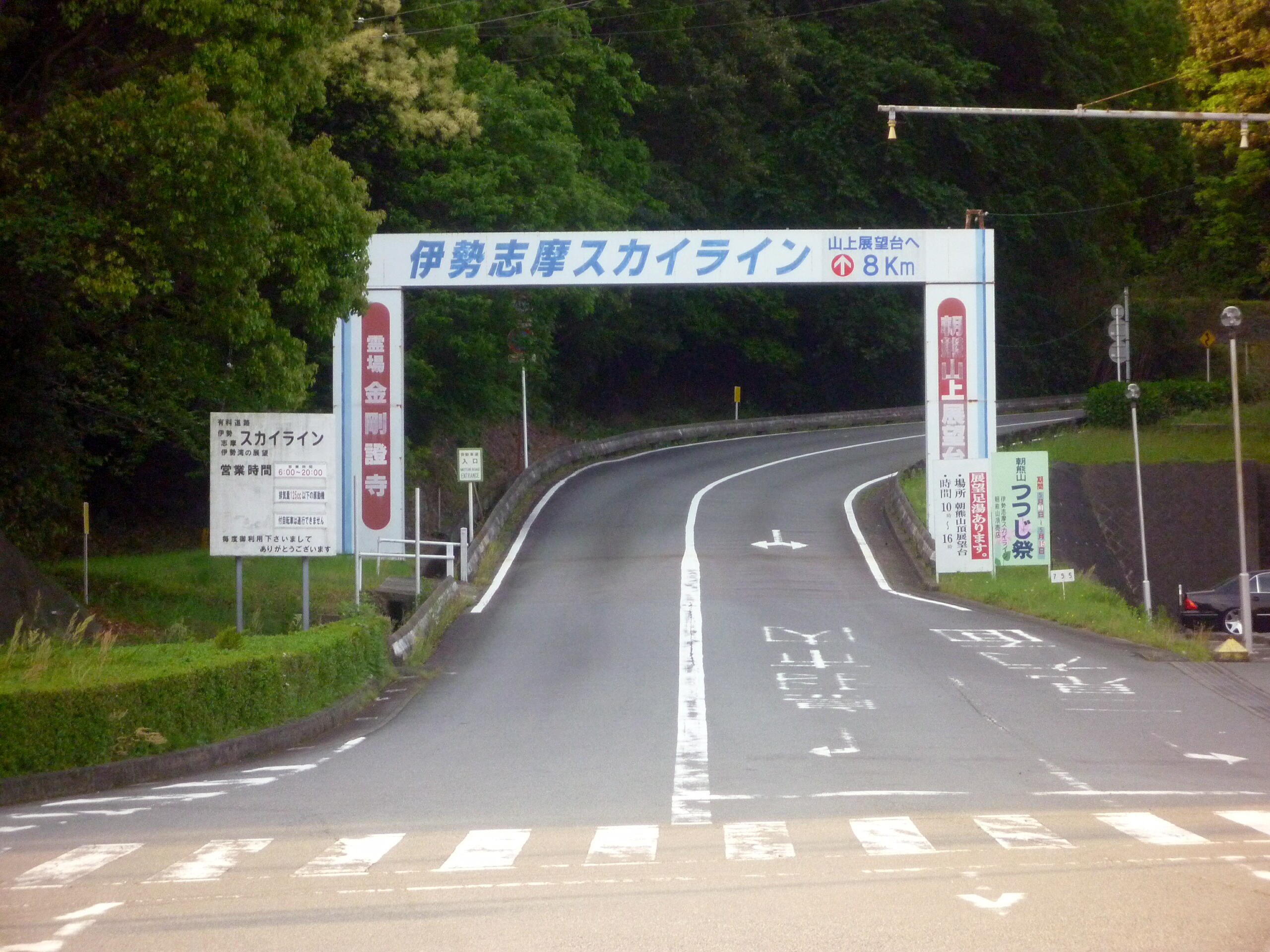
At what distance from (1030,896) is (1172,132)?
7387cm

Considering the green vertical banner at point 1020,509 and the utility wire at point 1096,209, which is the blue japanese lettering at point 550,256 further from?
the utility wire at point 1096,209

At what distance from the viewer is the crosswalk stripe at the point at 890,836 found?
889cm

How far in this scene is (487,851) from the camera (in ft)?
30.0

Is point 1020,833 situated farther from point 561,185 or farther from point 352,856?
point 561,185

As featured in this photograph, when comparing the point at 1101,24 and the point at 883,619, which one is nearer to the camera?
the point at 883,619

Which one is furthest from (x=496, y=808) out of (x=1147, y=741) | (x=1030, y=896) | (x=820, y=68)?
(x=820, y=68)

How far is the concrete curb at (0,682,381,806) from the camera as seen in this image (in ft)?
39.9

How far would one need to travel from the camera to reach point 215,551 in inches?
713

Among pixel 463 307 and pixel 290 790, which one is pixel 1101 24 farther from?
pixel 290 790

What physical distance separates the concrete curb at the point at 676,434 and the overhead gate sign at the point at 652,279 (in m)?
3.27

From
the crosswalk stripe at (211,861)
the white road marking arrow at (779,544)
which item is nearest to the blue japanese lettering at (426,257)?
the white road marking arrow at (779,544)

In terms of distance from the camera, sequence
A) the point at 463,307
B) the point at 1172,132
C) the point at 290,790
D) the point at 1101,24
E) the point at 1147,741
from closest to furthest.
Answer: the point at 290,790 → the point at 1147,741 → the point at 463,307 → the point at 1101,24 → the point at 1172,132

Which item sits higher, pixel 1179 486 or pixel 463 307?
pixel 463 307

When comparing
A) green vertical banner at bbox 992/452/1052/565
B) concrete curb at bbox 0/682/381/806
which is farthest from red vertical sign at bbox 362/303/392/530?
concrete curb at bbox 0/682/381/806
